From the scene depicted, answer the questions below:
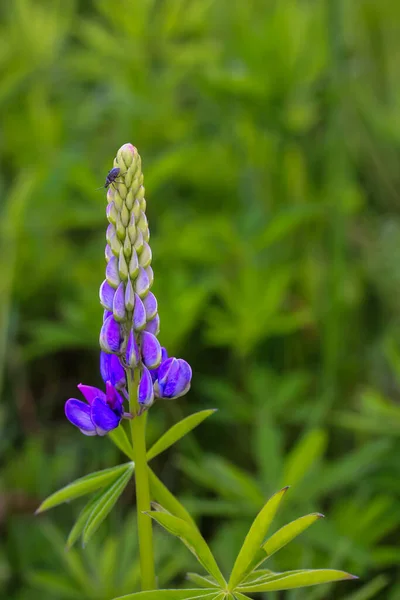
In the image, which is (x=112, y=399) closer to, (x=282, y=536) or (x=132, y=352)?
(x=132, y=352)

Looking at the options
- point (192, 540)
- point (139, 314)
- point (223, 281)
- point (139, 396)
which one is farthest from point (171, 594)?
point (223, 281)

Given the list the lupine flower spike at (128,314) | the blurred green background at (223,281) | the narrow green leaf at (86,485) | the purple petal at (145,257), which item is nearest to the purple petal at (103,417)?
the lupine flower spike at (128,314)

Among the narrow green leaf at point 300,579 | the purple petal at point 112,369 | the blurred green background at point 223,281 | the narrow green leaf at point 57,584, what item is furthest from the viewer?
the blurred green background at point 223,281

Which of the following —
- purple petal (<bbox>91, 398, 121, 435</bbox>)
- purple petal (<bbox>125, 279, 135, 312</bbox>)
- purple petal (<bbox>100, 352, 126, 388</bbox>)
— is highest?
purple petal (<bbox>125, 279, 135, 312</bbox>)

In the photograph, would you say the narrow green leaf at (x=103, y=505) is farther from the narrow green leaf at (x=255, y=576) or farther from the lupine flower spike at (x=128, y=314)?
the narrow green leaf at (x=255, y=576)

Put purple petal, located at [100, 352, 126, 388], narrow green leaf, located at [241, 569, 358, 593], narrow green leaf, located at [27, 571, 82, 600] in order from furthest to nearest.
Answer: narrow green leaf, located at [27, 571, 82, 600], purple petal, located at [100, 352, 126, 388], narrow green leaf, located at [241, 569, 358, 593]

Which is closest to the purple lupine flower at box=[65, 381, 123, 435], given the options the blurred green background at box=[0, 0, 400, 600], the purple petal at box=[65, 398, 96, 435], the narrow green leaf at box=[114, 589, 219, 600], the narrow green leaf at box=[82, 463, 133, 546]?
the purple petal at box=[65, 398, 96, 435]

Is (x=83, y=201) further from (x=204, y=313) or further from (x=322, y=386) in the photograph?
(x=322, y=386)

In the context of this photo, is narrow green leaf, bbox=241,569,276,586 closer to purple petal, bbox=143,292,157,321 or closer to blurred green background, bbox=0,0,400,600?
purple petal, bbox=143,292,157,321
